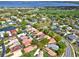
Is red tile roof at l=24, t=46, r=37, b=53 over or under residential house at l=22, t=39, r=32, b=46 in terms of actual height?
under

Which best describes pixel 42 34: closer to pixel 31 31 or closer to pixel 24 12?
pixel 31 31

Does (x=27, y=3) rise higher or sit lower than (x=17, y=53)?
higher

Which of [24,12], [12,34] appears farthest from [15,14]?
[12,34]

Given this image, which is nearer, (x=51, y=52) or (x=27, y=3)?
(x=51, y=52)

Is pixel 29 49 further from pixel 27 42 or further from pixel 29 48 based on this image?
pixel 27 42

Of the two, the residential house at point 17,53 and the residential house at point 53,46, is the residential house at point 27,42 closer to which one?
the residential house at point 17,53

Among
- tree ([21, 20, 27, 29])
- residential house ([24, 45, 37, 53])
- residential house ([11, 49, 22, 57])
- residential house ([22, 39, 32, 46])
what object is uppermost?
tree ([21, 20, 27, 29])

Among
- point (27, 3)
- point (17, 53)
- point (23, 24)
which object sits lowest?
point (17, 53)

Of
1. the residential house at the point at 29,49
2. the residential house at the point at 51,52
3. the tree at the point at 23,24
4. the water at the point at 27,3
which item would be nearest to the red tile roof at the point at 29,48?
the residential house at the point at 29,49

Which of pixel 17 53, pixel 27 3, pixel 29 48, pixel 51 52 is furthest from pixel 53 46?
pixel 27 3

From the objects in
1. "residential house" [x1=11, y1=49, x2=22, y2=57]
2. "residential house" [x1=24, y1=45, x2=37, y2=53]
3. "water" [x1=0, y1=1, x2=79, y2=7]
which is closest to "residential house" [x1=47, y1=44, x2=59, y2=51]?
"residential house" [x1=24, y1=45, x2=37, y2=53]

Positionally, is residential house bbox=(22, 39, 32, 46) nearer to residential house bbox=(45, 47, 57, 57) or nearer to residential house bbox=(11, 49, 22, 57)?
residential house bbox=(11, 49, 22, 57)
